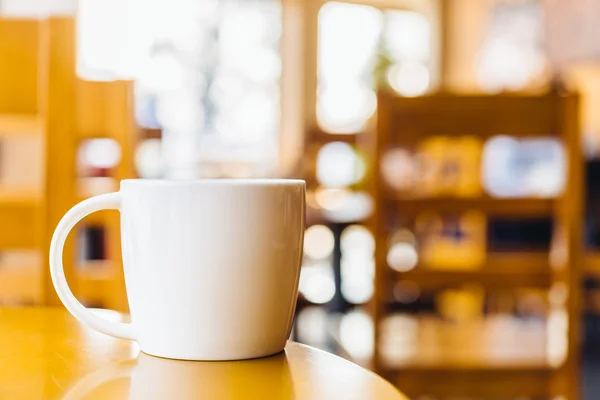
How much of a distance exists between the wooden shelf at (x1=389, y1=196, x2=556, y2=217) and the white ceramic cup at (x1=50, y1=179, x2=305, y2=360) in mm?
1063

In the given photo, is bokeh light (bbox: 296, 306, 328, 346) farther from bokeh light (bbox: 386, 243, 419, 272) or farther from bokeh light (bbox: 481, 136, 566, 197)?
bokeh light (bbox: 481, 136, 566, 197)

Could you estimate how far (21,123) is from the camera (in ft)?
3.51

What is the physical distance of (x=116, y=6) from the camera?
5.19 m

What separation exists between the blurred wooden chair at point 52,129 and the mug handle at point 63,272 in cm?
63

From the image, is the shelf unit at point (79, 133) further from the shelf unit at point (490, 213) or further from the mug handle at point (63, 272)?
the mug handle at point (63, 272)

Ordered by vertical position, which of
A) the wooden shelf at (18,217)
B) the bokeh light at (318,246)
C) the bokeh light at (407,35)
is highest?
the bokeh light at (407,35)

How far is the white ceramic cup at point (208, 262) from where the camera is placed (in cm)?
38

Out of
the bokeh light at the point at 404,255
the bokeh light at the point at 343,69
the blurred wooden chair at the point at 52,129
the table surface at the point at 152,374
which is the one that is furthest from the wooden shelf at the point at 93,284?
the bokeh light at the point at 343,69

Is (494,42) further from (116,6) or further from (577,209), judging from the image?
(577,209)

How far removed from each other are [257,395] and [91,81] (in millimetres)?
854

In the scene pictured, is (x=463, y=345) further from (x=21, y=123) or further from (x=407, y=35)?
(x=407, y=35)

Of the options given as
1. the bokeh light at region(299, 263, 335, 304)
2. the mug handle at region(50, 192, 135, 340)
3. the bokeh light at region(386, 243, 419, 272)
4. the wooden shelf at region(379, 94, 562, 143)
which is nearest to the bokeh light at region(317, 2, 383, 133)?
the bokeh light at region(386, 243, 419, 272)

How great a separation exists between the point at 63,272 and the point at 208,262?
0.08 metres

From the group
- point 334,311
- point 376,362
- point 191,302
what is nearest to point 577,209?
point 376,362
